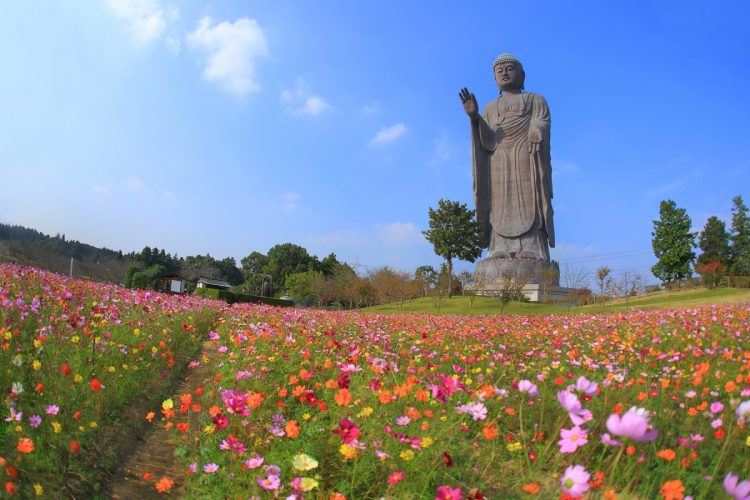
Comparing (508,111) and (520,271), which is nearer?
(520,271)

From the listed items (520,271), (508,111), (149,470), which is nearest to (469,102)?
(508,111)

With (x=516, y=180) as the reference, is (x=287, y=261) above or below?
below

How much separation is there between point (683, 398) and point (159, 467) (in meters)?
3.90

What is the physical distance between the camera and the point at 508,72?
3509cm

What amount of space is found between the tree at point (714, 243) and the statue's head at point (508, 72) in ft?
103

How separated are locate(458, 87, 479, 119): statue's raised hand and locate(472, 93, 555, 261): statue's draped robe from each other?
4.75 ft

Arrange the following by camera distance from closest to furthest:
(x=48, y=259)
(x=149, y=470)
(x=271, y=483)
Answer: (x=271, y=483)
(x=149, y=470)
(x=48, y=259)

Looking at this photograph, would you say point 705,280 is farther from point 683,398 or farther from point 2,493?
point 2,493

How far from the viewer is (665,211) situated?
2040 inches

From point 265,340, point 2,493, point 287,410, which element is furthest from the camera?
point 265,340

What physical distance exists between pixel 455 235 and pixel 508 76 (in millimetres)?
13023

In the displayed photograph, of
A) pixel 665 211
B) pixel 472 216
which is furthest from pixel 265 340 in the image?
pixel 665 211

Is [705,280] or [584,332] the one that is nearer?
[584,332]

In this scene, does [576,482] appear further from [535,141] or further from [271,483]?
[535,141]
